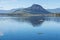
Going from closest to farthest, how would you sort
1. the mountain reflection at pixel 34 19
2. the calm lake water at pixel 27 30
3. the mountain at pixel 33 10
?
the calm lake water at pixel 27 30 → the mountain at pixel 33 10 → the mountain reflection at pixel 34 19

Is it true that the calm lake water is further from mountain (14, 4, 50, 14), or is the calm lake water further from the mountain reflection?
mountain (14, 4, 50, 14)

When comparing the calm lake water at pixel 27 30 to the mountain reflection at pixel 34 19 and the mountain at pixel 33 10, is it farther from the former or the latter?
the mountain at pixel 33 10

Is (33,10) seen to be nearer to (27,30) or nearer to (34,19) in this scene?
(27,30)

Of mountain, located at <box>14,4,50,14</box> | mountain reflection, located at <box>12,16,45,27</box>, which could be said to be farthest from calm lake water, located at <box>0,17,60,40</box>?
mountain, located at <box>14,4,50,14</box>

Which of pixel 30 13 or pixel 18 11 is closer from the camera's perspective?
pixel 18 11

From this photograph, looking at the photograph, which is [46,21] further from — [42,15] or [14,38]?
[14,38]

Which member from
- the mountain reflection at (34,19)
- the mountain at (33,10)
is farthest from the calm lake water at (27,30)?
the mountain at (33,10)

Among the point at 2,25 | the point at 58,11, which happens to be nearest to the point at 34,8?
the point at 58,11

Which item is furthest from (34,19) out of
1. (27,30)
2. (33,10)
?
(27,30)
